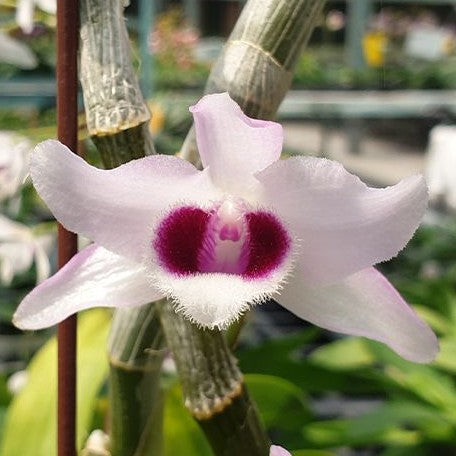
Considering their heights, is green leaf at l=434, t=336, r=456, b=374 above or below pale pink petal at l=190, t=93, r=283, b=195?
below

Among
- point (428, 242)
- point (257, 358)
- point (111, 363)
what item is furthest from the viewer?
point (428, 242)

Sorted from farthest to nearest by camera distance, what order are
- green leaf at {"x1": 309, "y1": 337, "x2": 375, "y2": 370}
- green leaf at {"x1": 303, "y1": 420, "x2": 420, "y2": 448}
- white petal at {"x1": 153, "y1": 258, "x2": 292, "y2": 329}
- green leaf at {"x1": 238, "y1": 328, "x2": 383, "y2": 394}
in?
1. green leaf at {"x1": 309, "y1": 337, "x2": 375, "y2": 370}
2. green leaf at {"x1": 238, "y1": 328, "x2": 383, "y2": 394}
3. green leaf at {"x1": 303, "y1": 420, "x2": 420, "y2": 448}
4. white petal at {"x1": 153, "y1": 258, "x2": 292, "y2": 329}

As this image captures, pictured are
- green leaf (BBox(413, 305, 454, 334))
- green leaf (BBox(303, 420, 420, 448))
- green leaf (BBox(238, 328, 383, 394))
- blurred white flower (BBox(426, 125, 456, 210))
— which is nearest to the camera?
green leaf (BBox(303, 420, 420, 448))

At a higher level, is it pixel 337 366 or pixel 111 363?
pixel 111 363

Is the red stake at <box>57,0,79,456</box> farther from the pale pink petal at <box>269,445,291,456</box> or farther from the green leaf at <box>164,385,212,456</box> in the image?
the green leaf at <box>164,385,212,456</box>

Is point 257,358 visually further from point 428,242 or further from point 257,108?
point 428,242

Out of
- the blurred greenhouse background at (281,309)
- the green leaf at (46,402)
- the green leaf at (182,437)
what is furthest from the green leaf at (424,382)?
the green leaf at (182,437)

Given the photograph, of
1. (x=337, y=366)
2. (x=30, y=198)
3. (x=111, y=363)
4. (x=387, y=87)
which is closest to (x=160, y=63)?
(x=387, y=87)

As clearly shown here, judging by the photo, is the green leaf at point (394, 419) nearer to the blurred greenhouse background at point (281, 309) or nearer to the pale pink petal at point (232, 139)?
the blurred greenhouse background at point (281, 309)

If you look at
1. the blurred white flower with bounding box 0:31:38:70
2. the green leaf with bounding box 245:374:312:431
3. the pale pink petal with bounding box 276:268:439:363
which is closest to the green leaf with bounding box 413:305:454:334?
the green leaf with bounding box 245:374:312:431
